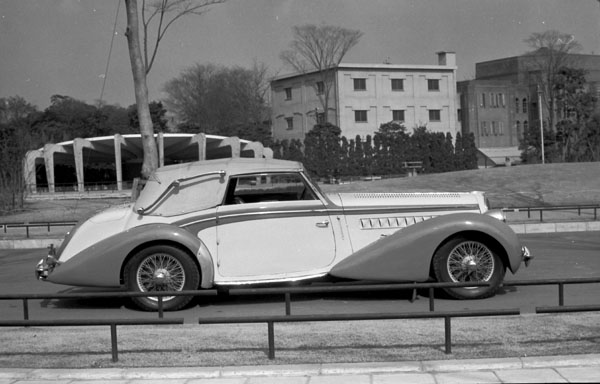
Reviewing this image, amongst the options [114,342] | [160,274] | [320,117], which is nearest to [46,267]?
[160,274]

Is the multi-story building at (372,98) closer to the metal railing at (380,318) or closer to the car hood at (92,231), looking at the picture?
the car hood at (92,231)

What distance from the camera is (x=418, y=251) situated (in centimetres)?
952

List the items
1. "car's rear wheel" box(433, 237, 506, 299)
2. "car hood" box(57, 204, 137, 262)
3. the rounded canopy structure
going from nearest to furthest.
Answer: "car's rear wheel" box(433, 237, 506, 299), "car hood" box(57, 204, 137, 262), the rounded canopy structure

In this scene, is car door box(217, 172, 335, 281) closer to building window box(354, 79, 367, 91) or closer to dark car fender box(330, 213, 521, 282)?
dark car fender box(330, 213, 521, 282)

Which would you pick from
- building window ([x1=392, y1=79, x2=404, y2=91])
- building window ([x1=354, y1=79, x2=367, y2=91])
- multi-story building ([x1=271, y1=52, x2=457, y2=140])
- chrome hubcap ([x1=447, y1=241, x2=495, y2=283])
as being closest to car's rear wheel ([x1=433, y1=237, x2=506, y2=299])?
chrome hubcap ([x1=447, y1=241, x2=495, y2=283])

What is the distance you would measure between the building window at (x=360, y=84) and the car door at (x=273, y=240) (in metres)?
62.7

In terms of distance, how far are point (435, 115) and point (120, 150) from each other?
31281 mm

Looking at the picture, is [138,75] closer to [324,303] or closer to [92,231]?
[92,231]

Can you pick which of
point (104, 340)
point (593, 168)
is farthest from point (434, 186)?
point (104, 340)

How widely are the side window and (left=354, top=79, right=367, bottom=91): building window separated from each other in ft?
204

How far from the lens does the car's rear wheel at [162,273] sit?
372 inches

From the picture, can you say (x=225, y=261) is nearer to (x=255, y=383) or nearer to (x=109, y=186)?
(x=255, y=383)

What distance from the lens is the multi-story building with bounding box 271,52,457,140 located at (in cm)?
7106

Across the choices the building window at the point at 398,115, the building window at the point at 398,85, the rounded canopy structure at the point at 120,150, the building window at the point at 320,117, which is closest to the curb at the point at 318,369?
the rounded canopy structure at the point at 120,150
